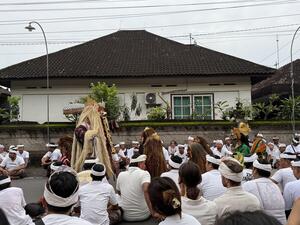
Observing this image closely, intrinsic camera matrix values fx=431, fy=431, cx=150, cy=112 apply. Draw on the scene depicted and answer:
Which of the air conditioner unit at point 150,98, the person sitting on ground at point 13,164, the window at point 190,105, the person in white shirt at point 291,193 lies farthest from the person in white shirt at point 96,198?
the window at point 190,105

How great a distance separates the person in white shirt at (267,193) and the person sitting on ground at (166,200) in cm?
195

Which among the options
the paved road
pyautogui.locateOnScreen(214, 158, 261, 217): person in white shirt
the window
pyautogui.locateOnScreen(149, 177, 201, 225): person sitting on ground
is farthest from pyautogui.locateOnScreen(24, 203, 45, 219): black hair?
the window

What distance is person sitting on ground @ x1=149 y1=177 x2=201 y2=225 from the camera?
12.5ft

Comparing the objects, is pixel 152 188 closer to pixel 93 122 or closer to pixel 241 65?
pixel 93 122

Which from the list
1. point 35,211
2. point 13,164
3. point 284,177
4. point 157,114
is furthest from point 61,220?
point 157,114

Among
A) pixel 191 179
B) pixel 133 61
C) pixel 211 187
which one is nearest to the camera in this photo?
pixel 191 179

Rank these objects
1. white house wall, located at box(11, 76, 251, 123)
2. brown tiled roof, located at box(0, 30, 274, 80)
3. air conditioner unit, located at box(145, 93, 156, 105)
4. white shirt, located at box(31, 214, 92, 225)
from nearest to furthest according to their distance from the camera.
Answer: white shirt, located at box(31, 214, 92, 225)
air conditioner unit, located at box(145, 93, 156, 105)
brown tiled roof, located at box(0, 30, 274, 80)
white house wall, located at box(11, 76, 251, 123)

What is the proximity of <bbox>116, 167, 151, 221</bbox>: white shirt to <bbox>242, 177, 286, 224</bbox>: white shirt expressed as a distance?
2717 mm

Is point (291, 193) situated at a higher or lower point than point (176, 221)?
lower

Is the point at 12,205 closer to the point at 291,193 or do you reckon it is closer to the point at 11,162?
the point at 291,193

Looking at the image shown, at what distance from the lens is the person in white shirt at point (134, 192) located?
26.2 ft

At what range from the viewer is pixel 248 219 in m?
1.69

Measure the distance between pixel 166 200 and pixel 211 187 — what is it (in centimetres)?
287

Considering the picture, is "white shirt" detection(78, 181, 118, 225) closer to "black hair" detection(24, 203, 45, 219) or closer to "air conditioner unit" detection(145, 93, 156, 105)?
"black hair" detection(24, 203, 45, 219)
